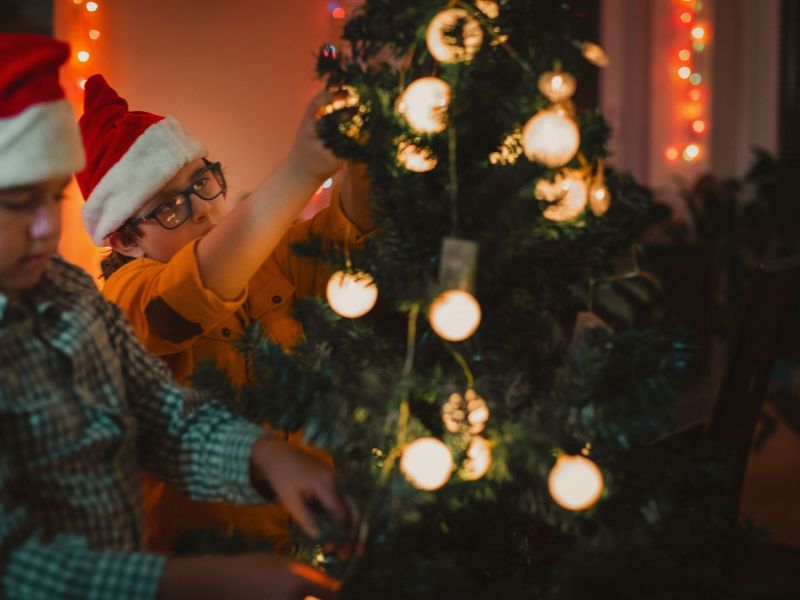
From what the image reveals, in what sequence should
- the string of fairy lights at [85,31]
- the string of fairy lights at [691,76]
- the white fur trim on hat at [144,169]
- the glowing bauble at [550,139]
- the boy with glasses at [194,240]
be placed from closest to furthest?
the glowing bauble at [550,139], the boy with glasses at [194,240], the white fur trim on hat at [144,169], the string of fairy lights at [85,31], the string of fairy lights at [691,76]

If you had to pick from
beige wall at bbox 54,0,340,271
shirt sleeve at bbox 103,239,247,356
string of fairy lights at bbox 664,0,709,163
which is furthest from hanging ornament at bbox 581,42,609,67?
string of fairy lights at bbox 664,0,709,163

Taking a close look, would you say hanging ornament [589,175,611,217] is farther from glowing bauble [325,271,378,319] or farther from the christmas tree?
glowing bauble [325,271,378,319]

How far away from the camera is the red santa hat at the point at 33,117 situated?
2.65ft

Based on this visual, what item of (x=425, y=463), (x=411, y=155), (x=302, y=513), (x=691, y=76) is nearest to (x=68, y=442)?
(x=302, y=513)

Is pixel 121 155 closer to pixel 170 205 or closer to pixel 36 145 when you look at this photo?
pixel 170 205

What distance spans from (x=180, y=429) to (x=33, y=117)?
1.19 feet

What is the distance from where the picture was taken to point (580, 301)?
1.03 meters

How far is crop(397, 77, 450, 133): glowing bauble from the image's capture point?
89 centimetres

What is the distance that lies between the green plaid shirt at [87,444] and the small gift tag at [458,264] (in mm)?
266

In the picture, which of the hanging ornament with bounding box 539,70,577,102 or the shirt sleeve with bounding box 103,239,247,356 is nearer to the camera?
the hanging ornament with bounding box 539,70,577,102

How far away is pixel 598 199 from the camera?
0.95m

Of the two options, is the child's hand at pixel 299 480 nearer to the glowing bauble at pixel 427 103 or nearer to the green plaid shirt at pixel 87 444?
the green plaid shirt at pixel 87 444

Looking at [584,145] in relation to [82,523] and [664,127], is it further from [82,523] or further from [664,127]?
[664,127]

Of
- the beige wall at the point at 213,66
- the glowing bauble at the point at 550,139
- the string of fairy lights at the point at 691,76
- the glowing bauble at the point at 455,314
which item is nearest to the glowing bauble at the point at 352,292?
the glowing bauble at the point at 455,314
